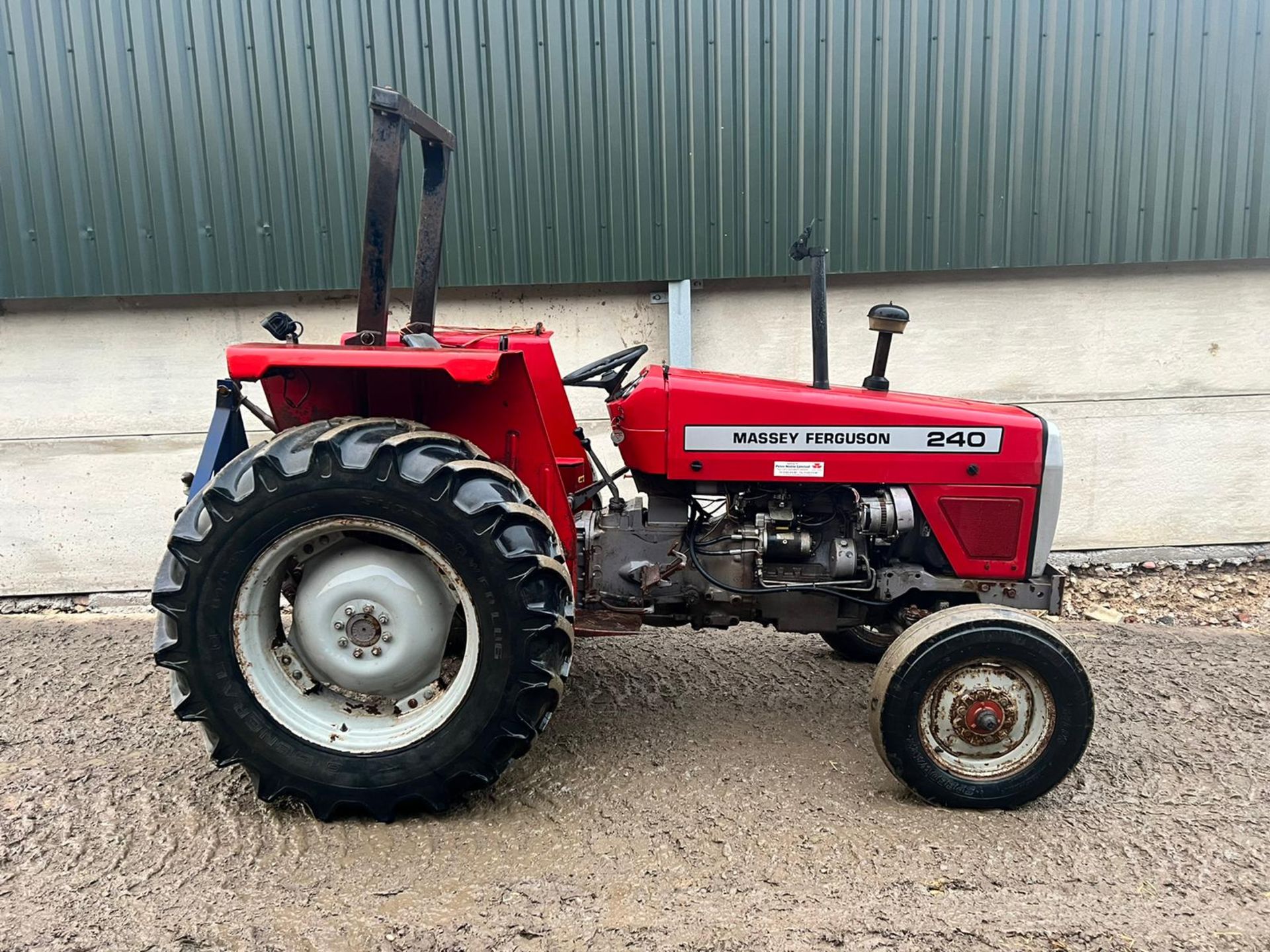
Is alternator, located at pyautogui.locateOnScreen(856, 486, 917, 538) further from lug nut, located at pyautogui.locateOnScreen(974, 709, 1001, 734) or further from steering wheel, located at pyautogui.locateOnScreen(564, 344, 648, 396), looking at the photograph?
steering wheel, located at pyautogui.locateOnScreen(564, 344, 648, 396)

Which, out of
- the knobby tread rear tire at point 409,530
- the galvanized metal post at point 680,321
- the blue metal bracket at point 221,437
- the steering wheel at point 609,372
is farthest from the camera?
the galvanized metal post at point 680,321

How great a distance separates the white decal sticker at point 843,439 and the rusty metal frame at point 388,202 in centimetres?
100

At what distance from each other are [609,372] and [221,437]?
127 cm

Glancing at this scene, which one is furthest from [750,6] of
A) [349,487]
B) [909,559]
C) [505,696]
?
[505,696]

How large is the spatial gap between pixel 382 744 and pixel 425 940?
599 mm

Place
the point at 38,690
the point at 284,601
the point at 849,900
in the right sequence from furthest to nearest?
1. the point at 284,601
2. the point at 38,690
3. the point at 849,900

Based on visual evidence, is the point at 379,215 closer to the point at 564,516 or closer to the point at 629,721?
the point at 564,516

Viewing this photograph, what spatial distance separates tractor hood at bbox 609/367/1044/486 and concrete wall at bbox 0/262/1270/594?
1889 millimetres

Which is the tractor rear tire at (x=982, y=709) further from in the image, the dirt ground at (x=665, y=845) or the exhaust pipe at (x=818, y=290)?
the exhaust pipe at (x=818, y=290)

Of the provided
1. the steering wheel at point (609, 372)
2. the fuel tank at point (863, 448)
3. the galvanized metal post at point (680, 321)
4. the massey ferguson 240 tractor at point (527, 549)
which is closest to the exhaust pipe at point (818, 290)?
the massey ferguson 240 tractor at point (527, 549)

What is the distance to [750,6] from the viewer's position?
4094mm

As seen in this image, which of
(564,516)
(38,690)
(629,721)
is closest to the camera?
(564,516)

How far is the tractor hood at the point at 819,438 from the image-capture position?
257 centimetres

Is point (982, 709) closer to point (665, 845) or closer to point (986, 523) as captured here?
point (986, 523)
